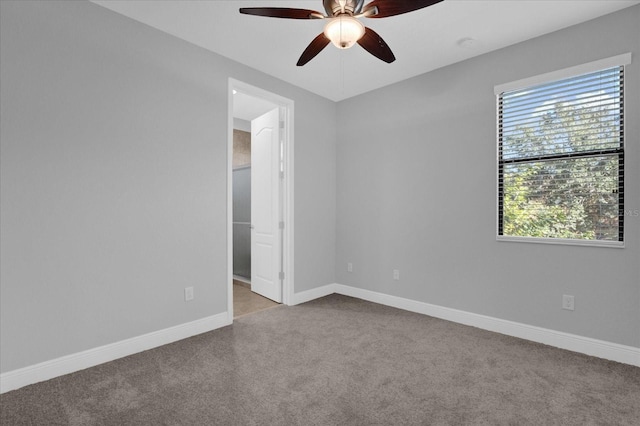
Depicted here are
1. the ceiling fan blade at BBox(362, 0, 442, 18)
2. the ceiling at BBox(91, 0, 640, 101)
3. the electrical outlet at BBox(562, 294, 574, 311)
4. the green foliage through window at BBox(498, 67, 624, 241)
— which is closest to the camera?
the ceiling fan blade at BBox(362, 0, 442, 18)

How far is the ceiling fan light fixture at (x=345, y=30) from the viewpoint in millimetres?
1813

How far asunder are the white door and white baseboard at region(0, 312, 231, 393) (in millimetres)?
1029

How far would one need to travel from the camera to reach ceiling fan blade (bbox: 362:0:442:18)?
1.70 meters

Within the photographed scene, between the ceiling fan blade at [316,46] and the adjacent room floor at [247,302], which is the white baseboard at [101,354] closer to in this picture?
the adjacent room floor at [247,302]

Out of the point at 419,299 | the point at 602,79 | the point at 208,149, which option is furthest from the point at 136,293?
the point at 602,79

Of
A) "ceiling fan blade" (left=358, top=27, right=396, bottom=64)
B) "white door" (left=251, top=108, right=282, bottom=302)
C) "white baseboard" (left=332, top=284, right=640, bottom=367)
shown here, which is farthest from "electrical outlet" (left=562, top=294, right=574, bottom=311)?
"white door" (left=251, top=108, right=282, bottom=302)

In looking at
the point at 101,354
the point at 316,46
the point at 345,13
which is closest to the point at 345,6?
the point at 345,13

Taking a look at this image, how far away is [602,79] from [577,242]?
1265mm

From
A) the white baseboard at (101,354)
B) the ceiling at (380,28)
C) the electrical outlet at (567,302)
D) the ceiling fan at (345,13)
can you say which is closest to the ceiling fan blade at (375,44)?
the ceiling fan at (345,13)

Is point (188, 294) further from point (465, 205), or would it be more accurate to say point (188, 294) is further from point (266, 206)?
point (465, 205)

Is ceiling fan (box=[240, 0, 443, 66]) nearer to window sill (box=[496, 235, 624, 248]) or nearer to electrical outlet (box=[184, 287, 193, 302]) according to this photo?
window sill (box=[496, 235, 624, 248])

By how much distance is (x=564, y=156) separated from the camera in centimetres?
264

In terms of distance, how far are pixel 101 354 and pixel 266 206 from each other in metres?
2.27

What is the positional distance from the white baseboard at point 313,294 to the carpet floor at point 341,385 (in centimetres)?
96
